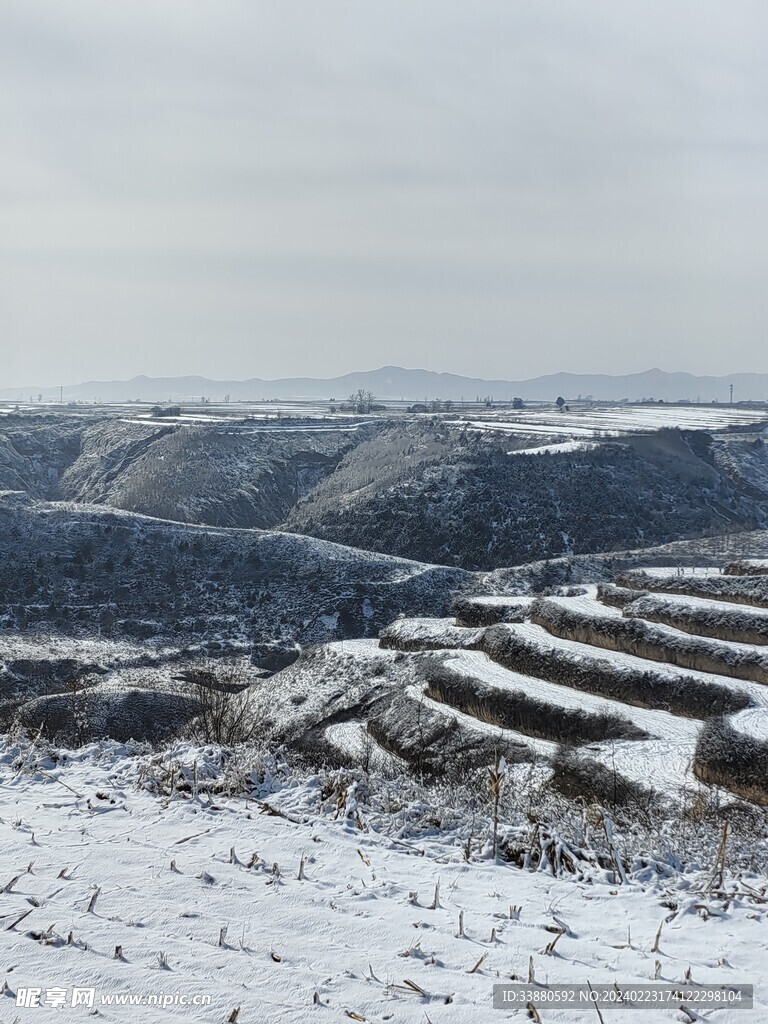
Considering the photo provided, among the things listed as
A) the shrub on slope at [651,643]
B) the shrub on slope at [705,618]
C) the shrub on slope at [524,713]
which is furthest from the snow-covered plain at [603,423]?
the shrub on slope at [524,713]

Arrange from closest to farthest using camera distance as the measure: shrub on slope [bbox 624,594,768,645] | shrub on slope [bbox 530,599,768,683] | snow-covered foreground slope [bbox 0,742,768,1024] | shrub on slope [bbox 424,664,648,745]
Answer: snow-covered foreground slope [bbox 0,742,768,1024] → shrub on slope [bbox 424,664,648,745] → shrub on slope [bbox 530,599,768,683] → shrub on slope [bbox 624,594,768,645]

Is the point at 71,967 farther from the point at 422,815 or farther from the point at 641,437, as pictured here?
the point at 641,437

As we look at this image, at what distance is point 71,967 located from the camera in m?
6.61

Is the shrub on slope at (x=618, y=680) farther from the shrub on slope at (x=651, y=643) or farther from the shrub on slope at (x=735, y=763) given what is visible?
the shrub on slope at (x=735, y=763)

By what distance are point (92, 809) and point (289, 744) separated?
66.7 feet

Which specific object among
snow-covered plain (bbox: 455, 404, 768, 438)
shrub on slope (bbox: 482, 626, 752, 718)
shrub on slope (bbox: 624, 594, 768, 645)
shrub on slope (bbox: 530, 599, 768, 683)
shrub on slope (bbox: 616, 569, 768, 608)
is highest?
snow-covered plain (bbox: 455, 404, 768, 438)

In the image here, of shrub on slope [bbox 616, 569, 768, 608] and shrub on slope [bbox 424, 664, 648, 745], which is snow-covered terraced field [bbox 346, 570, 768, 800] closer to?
shrub on slope [bbox 424, 664, 648, 745]

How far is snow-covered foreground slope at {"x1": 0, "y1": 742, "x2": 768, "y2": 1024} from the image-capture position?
6.40 m

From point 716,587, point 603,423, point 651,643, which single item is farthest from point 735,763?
point 603,423

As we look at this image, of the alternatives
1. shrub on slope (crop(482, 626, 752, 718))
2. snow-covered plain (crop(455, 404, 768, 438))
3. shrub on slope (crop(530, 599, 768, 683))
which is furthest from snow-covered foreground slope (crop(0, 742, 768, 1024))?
snow-covered plain (crop(455, 404, 768, 438))

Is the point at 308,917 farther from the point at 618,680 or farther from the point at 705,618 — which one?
the point at 705,618

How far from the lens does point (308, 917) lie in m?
7.87

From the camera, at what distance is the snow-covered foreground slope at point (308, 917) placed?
6398 millimetres

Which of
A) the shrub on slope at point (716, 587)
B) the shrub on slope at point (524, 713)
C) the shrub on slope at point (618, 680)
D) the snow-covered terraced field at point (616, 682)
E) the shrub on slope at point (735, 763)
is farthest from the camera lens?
the shrub on slope at point (716, 587)
